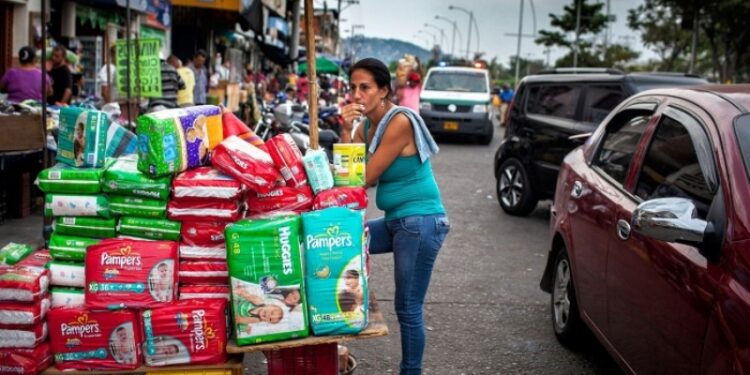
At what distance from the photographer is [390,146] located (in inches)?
157

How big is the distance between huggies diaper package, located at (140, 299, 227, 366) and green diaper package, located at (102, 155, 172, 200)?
514mm

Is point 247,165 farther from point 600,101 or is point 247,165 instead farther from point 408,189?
point 600,101

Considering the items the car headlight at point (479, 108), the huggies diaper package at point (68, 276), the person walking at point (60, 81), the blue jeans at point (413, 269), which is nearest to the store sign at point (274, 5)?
the car headlight at point (479, 108)

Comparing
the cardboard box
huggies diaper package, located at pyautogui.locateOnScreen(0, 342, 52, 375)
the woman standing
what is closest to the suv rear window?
the cardboard box

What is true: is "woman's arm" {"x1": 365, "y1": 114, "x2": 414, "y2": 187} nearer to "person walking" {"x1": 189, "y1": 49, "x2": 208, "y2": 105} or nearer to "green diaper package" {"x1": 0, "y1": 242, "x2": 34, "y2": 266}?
"green diaper package" {"x1": 0, "y1": 242, "x2": 34, "y2": 266}

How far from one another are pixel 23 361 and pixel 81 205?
73cm

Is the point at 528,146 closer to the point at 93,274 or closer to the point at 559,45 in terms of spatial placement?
the point at 93,274

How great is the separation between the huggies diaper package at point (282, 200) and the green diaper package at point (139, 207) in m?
0.41

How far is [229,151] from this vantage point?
11.5 feet

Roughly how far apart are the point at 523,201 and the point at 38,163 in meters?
5.79

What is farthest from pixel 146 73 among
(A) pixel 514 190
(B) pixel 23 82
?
(A) pixel 514 190

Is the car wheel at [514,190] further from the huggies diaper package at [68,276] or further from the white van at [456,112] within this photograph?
the white van at [456,112]

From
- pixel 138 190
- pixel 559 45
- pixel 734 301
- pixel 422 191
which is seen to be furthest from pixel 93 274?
pixel 559 45

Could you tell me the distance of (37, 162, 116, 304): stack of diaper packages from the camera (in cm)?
359
